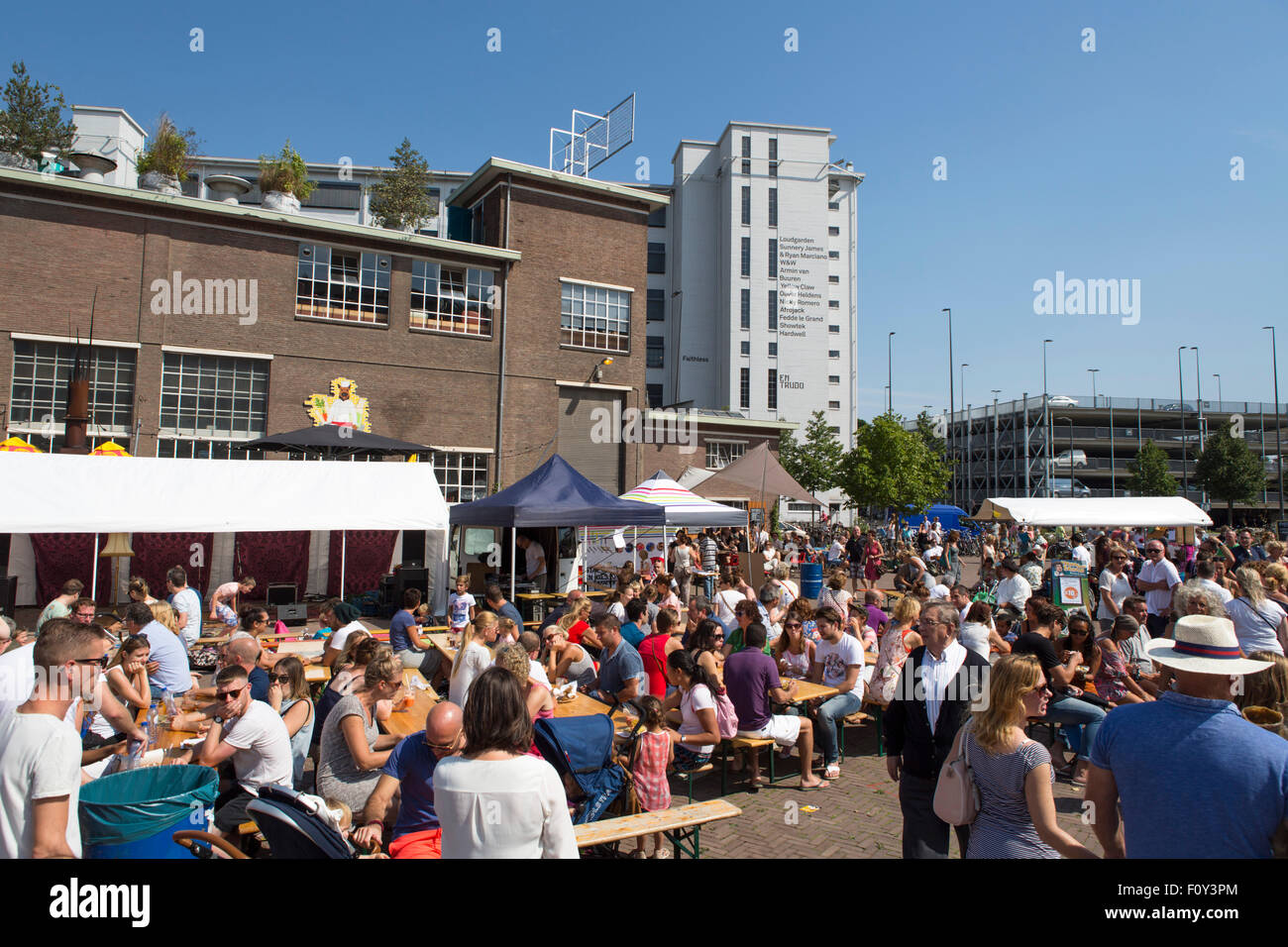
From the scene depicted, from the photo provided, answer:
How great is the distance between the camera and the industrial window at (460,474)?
23141mm

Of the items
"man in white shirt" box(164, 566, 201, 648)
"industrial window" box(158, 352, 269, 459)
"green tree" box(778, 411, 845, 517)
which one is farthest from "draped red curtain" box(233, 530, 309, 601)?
"green tree" box(778, 411, 845, 517)

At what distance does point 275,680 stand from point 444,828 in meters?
3.97

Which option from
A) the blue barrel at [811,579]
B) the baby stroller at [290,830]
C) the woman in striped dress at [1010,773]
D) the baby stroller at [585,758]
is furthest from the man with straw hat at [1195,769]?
the blue barrel at [811,579]

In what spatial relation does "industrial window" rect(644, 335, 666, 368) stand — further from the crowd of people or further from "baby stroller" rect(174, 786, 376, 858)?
"baby stroller" rect(174, 786, 376, 858)

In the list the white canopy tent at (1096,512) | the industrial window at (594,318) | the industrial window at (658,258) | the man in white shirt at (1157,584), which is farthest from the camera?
the industrial window at (658,258)

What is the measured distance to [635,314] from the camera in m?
26.3

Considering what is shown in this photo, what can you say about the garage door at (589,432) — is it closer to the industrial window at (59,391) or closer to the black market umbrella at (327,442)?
the black market umbrella at (327,442)

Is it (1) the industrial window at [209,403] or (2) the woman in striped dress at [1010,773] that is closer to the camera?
(2) the woman in striped dress at [1010,773]

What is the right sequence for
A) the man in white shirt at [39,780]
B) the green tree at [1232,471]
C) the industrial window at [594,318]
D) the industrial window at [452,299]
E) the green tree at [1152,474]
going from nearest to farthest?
the man in white shirt at [39,780] < the industrial window at [452,299] < the industrial window at [594,318] < the green tree at [1232,471] < the green tree at [1152,474]

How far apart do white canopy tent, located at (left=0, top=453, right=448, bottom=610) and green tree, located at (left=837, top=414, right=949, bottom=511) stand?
3300 cm

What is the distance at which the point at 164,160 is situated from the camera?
2169cm

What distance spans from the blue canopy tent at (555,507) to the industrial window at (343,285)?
9.75 metres

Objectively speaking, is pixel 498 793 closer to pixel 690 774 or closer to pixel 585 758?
pixel 585 758
